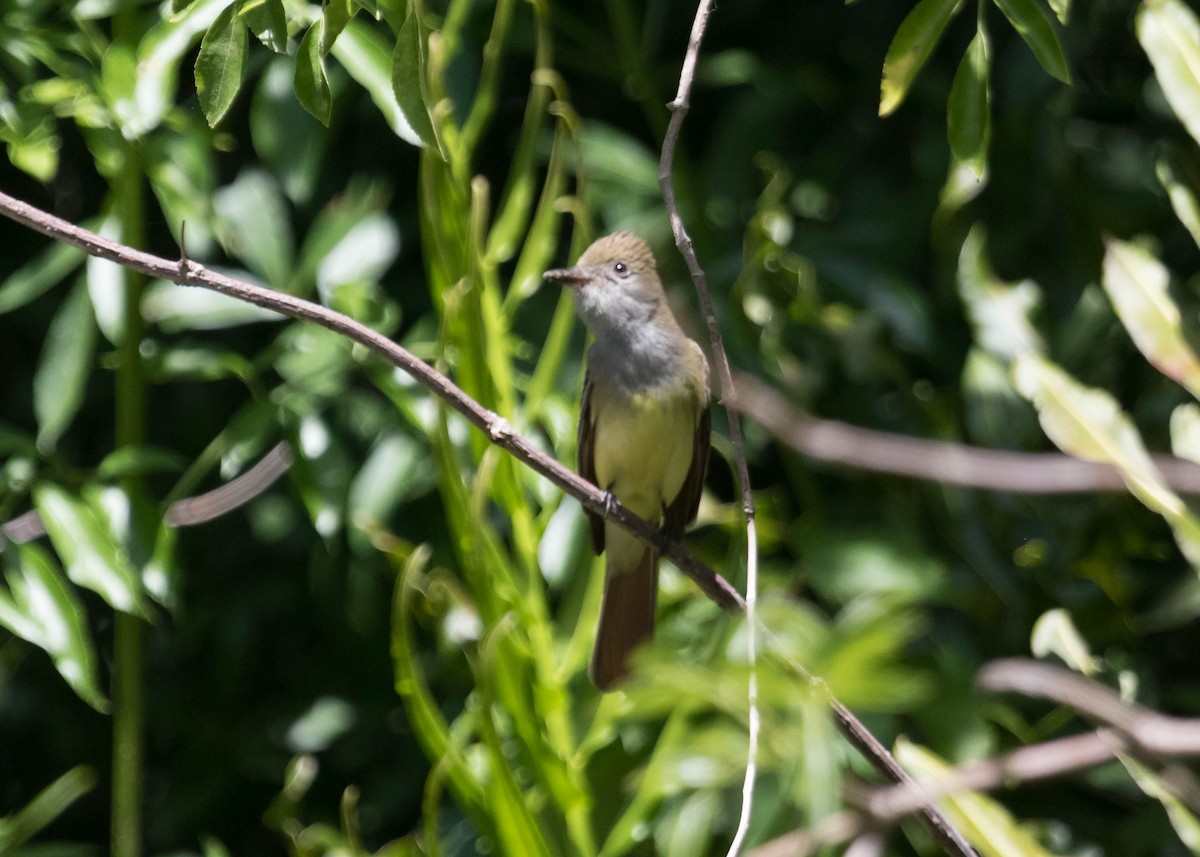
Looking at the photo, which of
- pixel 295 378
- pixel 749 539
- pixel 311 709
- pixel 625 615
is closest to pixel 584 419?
pixel 625 615

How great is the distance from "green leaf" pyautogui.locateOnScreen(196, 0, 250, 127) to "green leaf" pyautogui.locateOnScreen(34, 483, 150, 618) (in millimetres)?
1280

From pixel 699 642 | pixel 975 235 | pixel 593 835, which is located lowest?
pixel 593 835

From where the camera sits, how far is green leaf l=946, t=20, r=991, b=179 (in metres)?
2.02

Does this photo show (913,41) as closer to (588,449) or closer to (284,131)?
(284,131)

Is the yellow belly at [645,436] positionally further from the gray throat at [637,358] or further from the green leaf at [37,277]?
the green leaf at [37,277]

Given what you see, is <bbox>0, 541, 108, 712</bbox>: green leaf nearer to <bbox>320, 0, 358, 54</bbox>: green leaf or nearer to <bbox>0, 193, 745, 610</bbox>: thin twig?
<bbox>0, 193, 745, 610</bbox>: thin twig

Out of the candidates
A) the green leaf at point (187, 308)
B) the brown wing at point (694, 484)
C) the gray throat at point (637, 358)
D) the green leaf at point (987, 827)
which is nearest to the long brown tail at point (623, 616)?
the brown wing at point (694, 484)

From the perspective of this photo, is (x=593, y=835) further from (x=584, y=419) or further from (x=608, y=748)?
(x=584, y=419)

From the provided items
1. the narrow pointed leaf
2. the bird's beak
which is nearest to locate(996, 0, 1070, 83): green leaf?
the narrow pointed leaf

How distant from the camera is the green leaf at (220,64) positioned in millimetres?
1913

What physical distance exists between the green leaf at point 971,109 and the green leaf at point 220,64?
3.11 ft

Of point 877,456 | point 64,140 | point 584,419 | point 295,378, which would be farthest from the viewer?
point 64,140

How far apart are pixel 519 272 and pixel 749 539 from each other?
1.19 m

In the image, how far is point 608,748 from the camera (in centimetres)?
328
